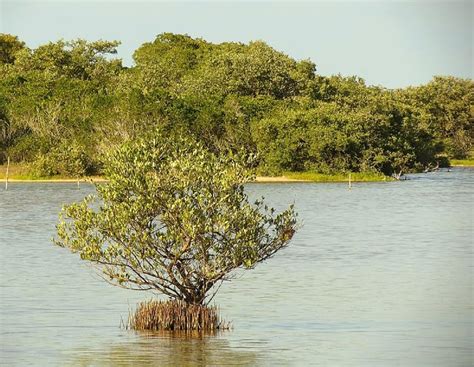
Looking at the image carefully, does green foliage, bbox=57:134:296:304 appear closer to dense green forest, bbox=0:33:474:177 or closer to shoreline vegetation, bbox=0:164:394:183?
dense green forest, bbox=0:33:474:177

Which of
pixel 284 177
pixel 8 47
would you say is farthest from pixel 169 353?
pixel 8 47

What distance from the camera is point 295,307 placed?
1088 inches

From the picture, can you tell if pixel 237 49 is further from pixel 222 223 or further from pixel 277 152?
pixel 222 223

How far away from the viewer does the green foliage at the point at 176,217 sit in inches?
849

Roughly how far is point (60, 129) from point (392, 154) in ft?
91.4

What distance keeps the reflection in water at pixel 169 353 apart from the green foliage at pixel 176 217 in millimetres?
952

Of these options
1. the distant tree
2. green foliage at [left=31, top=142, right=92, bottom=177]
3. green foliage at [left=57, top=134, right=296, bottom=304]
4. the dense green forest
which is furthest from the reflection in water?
the distant tree

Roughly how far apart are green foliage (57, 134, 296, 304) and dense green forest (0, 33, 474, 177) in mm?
62299

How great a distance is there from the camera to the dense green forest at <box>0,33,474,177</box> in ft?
302

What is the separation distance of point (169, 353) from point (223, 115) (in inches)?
2992

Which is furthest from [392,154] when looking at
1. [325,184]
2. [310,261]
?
[310,261]

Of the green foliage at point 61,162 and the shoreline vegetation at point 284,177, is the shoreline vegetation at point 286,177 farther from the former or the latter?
the green foliage at point 61,162

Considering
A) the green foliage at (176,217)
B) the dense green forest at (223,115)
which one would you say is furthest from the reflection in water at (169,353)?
the dense green forest at (223,115)

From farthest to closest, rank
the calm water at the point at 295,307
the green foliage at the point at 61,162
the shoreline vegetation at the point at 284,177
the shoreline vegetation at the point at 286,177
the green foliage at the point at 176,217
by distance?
the shoreline vegetation at the point at 284,177, the shoreline vegetation at the point at 286,177, the green foliage at the point at 61,162, the green foliage at the point at 176,217, the calm water at the point at 295,307
